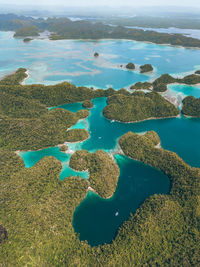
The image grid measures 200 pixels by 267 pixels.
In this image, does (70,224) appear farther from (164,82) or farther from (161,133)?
(164,82)

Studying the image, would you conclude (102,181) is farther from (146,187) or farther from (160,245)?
(160,245)

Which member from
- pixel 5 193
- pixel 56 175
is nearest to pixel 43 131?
pixel 56 175

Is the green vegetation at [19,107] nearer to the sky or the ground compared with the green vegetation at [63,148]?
nearer to the sky

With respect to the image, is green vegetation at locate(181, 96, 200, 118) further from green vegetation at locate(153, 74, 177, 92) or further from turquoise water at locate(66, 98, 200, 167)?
green vegetation at locate(153, 74, 177, 92)

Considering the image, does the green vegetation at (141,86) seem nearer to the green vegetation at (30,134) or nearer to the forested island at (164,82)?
the forested island at (164,82)

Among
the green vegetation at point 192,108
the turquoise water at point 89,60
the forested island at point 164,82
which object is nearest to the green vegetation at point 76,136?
the green vegetation at point 192,108

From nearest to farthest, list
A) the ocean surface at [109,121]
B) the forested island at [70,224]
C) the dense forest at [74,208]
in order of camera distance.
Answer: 1. the forested island at [70,224]
2. the dense forest at [74,208]
3. the ocean surface at [109,121]
